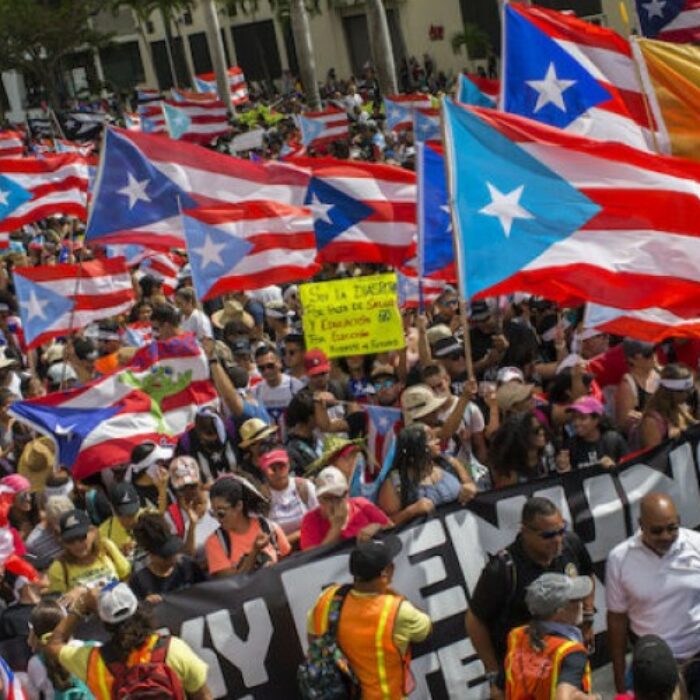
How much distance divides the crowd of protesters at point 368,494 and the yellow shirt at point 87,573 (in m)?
0.01

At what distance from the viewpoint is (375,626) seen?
5617mm

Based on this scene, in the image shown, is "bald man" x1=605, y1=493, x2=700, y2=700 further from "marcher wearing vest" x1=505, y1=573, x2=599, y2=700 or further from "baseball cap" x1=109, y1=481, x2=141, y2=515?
"baseball cap" x1=109, y1=481, x2=141, y2=515

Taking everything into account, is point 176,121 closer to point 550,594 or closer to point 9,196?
point 9,196

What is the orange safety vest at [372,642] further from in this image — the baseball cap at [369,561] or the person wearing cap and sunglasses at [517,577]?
the person wearing cap and sunglasses at [517,577]

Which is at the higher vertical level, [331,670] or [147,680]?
[147,680]

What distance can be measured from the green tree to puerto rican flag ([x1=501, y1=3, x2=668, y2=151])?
161 ft

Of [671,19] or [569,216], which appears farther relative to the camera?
[671,19]

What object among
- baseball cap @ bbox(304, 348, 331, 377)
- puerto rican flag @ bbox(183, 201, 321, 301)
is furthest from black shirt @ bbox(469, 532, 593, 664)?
puerto rican flag @ bbox(183, 201, 321, 301)

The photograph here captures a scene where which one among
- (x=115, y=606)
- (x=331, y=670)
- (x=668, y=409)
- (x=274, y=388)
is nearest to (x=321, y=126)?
(x=274, y=388)

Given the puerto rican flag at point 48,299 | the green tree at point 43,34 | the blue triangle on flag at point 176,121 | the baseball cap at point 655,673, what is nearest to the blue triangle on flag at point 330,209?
the puerto rican flag at point 48,299

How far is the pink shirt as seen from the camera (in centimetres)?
663

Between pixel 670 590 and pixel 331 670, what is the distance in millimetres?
1416

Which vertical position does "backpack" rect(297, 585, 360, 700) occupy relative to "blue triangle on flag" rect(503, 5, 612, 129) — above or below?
below

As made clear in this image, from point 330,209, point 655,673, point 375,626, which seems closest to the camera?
point 655,673
